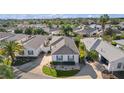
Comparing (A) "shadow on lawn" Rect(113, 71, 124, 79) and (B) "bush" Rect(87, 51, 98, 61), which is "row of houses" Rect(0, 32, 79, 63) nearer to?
(B) "bush" Rect(87, 51, 98, 61)

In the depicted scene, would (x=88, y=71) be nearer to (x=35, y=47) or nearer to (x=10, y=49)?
(x=35, y=47)

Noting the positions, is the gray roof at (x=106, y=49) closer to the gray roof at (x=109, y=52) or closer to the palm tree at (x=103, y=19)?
the gray roof at (x=109, y=52)

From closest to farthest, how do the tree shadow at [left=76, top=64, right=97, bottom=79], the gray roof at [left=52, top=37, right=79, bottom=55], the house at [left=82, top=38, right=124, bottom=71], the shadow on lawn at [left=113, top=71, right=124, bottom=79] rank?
the shadow on lawn at [left=113, top=71, right=124, bottom=79] < the house at [left=82, top=38, right=124, bottom=71] < the tree shadow at [left=76, top=64, right=97, bottom=79] < the gray roof at [left=52, top=37, right=79, bottom=55]

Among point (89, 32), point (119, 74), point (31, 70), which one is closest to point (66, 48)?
point (89, 32)

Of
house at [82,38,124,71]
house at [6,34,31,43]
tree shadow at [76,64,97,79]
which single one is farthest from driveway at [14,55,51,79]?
house at [82,38,124,71]

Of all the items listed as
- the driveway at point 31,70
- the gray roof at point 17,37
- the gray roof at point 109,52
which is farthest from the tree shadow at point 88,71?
the gray roof at point 17,37
